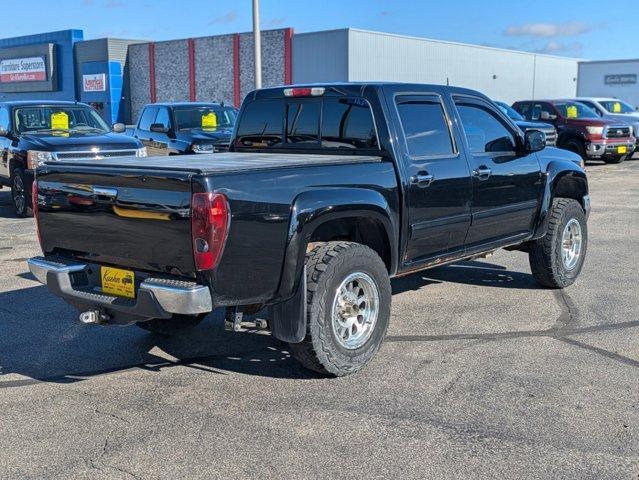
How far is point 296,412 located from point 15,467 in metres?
1.50

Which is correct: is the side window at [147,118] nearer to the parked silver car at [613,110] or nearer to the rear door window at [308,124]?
the rear door window at [308,124]

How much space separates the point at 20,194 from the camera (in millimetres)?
11953

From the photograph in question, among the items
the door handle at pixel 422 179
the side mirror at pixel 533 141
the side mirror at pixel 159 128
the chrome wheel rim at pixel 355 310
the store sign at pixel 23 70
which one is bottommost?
the chrome wheel rim at pixel 355 310

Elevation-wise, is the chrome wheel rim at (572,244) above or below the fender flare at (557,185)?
below

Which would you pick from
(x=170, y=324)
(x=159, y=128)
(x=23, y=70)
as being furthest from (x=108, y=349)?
(x=23, y=70)

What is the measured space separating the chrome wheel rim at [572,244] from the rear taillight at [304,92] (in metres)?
2.95

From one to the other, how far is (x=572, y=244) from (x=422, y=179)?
267 cm

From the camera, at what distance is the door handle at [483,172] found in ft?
19.0

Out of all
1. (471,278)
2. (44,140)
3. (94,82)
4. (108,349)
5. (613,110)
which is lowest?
(108,349)

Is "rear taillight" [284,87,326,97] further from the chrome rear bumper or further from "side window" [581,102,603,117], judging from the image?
"side window" [581,102,603,117]

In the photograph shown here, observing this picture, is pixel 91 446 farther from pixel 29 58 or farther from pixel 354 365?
pixel 29 58

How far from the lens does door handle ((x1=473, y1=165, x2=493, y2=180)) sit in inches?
229

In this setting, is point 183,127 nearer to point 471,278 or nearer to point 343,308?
point 471,278

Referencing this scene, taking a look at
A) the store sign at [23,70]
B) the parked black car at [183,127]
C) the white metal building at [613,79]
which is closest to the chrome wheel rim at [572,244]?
the parked black car at [183,127]
